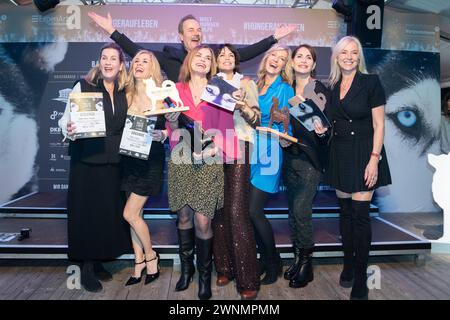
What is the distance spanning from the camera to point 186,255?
266 centimetres

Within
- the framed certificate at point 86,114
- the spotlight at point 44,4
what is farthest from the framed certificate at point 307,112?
the spotlight at point 44,4

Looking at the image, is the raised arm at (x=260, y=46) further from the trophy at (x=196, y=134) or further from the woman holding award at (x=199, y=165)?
the trophy at (x=196, y=134)

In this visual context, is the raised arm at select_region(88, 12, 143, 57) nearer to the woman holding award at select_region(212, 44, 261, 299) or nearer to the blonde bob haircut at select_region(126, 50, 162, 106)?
the blonde bob haircut at select_region(126, 50, 162, 106)

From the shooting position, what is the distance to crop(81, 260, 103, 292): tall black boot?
2.79 meters

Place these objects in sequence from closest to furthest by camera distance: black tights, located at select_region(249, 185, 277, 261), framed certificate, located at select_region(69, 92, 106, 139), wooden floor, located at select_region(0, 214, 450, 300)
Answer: framed certificate, located at select_region(69, 92, 106, 139) → black tights, located at select_region(249, 185, 277, 261) → wooden floor, located at select_region(0, 214, 450, 300)

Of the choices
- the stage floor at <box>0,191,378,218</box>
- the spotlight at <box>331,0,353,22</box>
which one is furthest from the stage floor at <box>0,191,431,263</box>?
the spotlight at <box>331,0,353,22</box>

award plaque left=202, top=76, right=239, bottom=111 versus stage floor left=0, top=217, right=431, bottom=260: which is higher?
award plaque left=202, top=76, right=239, bottom=111

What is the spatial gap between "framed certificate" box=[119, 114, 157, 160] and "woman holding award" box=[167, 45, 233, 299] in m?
0.18

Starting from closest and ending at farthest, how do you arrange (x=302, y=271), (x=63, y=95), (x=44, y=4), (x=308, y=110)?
(x=308, y=110), (x=302, y=271), (x=44, y=4), (x=63, y=95)

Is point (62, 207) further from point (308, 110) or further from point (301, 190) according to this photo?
point (308, 110)

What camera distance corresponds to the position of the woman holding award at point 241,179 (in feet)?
7.78

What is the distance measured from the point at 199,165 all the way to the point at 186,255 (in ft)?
2.28

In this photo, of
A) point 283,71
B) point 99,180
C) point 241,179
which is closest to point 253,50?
point 283,71
